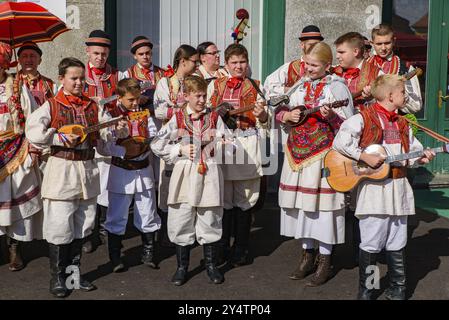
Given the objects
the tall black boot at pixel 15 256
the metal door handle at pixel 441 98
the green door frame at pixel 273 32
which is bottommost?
the tall black boot at pixel 15 256

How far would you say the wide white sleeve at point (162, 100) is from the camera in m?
6.30

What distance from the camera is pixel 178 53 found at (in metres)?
6.33

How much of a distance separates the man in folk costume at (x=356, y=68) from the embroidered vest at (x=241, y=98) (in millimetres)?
760

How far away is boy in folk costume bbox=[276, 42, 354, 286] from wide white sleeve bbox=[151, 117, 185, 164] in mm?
866

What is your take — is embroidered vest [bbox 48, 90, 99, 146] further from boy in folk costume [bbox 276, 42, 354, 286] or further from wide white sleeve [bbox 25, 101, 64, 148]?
boy in folk costume [bbox 276, 42, 354, 286]

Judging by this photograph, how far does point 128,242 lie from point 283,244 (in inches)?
58.1

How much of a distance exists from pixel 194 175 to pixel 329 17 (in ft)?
12.7

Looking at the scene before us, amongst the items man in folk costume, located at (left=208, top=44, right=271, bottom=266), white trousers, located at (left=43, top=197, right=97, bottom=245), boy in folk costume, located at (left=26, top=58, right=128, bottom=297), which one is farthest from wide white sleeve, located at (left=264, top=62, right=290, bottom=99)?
white trousers, located at (left=43, top=197, right=97, bottom=245)

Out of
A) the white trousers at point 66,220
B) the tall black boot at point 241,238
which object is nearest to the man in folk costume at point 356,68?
the tall black boot at point 241,238

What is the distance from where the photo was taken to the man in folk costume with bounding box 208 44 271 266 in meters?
5.79


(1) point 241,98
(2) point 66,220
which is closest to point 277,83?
(1) point 241,98

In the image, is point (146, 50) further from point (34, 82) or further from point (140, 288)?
point (140, 288)

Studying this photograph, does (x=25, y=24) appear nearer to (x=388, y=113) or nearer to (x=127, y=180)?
(x=127, y=180)

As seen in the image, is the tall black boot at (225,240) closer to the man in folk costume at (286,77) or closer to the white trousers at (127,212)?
the white trousers at (127,212)
